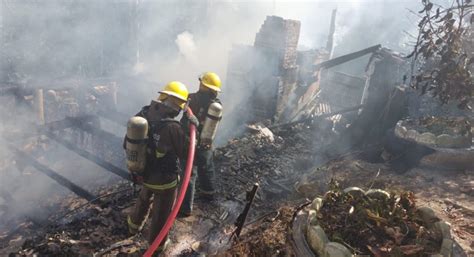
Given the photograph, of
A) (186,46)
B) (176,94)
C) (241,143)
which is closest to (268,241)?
(176,94)

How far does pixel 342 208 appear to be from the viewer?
344 cm

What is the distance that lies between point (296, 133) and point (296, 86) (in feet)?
6.38

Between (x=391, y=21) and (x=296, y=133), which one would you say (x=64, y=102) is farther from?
(x=391, y=21)

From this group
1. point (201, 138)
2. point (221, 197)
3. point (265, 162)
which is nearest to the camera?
point (201, 138)

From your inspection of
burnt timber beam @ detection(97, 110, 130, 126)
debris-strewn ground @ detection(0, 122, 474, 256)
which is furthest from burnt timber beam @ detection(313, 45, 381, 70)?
burnt timber beam @ detection(97, 110, 130, 126)

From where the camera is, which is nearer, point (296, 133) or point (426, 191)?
point (426, 191)

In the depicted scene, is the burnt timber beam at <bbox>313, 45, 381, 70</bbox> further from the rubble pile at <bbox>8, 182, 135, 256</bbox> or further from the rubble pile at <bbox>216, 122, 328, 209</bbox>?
the rubble pile at <bbox>8, 182, 135, 256</bbox>

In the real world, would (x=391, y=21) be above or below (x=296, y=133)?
above

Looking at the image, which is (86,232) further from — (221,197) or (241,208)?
(241,208)

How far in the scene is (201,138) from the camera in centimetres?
500

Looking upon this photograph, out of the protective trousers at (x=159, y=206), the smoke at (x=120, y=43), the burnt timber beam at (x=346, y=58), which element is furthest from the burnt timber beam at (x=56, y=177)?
the burnt timber beam at (x=346, y=58)

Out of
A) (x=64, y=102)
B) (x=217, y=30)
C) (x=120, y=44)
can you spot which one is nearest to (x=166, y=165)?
(x=64, y=102)

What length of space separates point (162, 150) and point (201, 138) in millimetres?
1126

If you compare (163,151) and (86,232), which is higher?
(163,151)
